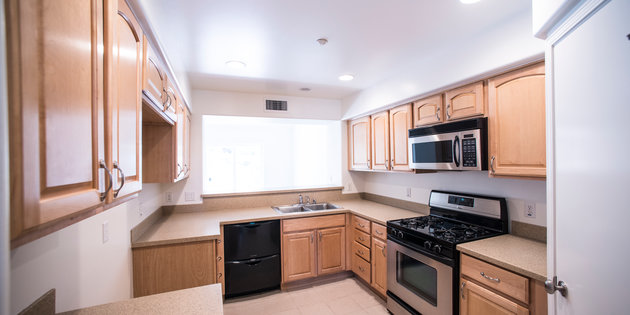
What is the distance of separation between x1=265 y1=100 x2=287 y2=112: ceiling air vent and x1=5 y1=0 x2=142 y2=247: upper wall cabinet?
8.24 ft

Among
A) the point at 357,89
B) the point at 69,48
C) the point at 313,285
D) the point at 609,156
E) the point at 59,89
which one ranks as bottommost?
the point at 313,285

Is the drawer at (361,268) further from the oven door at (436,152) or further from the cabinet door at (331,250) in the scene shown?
the oven door at (436,152)

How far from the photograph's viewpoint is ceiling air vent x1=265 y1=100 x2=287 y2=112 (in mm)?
3377

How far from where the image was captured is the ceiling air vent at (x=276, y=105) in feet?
11.1

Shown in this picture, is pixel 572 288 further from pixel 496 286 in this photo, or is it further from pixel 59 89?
pixel 59 89

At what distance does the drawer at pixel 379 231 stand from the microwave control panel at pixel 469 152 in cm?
99

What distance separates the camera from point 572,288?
3.20 ft

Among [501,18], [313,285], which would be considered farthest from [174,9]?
[313,285]

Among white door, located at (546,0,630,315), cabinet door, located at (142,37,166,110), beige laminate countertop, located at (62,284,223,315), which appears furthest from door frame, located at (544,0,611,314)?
cabinet door, located at (142,37,166,110)

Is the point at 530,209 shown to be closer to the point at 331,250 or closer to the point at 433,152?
the point at 433,152

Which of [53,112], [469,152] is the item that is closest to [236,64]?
[53,112]

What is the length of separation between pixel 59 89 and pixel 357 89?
10.00 feet

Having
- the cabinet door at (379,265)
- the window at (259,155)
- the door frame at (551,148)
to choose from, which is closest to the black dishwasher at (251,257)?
the cabinet door at (379,265)

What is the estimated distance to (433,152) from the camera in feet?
7.38
